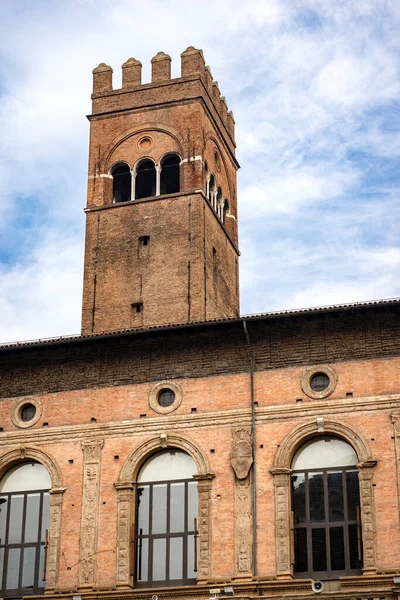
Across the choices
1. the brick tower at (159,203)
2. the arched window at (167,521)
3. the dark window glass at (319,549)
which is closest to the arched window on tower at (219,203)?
the brick tower at (159,203)

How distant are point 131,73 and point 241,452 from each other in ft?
65.7

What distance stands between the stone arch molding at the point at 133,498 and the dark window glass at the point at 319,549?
263cm

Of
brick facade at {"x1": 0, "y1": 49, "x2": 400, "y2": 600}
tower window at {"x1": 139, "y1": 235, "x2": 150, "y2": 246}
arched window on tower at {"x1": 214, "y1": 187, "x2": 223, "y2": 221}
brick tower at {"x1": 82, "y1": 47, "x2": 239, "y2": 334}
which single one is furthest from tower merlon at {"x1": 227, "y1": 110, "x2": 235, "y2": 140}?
brick facade at {"x1": 0, "y1": 49, "x2": 400, "y2": 600}

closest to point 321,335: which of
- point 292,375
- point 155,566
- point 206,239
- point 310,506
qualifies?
point 292,375

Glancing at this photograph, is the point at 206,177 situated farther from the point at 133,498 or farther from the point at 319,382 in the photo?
the point at 133,498

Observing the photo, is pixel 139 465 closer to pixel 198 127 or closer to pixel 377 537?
pixel 377 537

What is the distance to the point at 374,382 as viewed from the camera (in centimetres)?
2677

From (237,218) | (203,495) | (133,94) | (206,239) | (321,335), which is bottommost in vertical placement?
(203,495)

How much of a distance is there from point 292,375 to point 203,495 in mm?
3880

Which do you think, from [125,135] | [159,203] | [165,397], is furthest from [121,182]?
[165,397]

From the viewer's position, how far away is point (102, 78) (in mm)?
42188

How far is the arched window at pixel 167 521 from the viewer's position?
88.2ft

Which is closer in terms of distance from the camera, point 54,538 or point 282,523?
point 282,523

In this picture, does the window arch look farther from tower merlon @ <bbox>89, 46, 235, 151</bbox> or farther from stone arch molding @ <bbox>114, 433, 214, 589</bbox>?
stone arch molding @ <bbox>114, 433, 214, 589</bbox>
